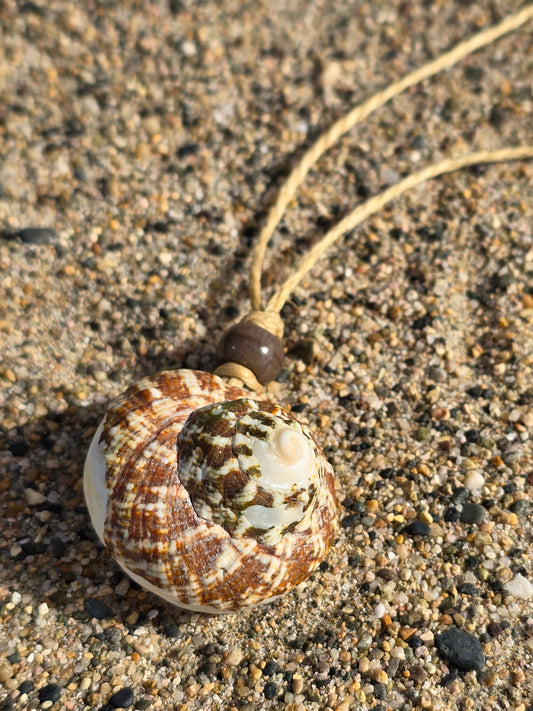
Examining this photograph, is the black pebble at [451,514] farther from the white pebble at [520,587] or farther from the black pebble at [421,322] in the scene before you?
the black pebble at [421,322]

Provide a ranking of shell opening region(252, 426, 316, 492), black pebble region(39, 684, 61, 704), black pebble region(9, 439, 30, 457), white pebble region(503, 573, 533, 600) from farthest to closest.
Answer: black pebble region(9, 439, 30, 457), white pebble region(503, 573, 533, 600), black pebble region(39, 684, 61, 704), shell opening region(252, 426, 316, 492)

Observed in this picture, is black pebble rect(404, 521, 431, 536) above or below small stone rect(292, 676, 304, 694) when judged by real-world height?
above

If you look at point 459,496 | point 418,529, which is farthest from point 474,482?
point 418,529

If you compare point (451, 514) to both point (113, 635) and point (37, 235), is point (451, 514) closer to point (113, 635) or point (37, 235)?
point (113, 635)

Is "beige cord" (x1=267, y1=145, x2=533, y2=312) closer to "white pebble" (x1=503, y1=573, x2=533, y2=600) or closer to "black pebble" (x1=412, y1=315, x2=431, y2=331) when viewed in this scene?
"black pebble" (x1=412, y1=315, x2=431, y2=331)

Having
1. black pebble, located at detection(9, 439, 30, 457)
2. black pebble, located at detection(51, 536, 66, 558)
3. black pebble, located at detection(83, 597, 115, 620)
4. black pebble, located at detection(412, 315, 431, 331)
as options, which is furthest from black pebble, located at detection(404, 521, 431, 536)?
black pebble, located at detection(9, 439, 30, 457)
